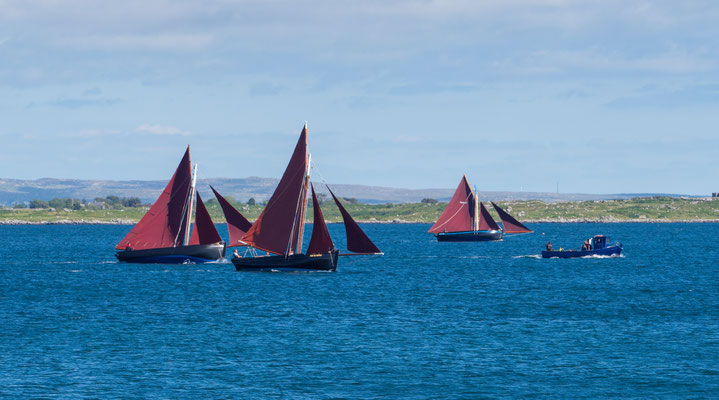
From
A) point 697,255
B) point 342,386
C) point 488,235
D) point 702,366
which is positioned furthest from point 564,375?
point 488,235

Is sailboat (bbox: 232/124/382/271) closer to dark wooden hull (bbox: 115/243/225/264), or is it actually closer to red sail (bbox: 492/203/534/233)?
dark wooden hull (bbox: 115/243/225/264)

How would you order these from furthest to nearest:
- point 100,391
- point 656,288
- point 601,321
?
point 656,288 < point 601,321 < point 100,391

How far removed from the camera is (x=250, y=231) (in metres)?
91.9

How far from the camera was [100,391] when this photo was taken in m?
41.8

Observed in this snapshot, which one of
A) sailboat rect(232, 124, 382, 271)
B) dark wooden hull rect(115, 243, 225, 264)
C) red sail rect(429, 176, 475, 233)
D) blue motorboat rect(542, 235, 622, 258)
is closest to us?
sailboat rect(232, 124, 382, 271)

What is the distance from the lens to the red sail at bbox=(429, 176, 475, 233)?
608 feet

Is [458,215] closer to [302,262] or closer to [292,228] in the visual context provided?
[302,262]

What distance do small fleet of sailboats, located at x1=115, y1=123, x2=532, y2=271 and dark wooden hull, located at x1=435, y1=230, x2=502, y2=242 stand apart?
8223 centimetres

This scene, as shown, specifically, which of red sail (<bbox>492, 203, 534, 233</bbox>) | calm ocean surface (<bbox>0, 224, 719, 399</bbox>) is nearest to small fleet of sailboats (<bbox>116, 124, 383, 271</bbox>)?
calm ocean surface (<bbox>0, 224, 719, 399</bbox>)

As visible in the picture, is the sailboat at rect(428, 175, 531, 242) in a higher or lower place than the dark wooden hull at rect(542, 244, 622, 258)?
higher

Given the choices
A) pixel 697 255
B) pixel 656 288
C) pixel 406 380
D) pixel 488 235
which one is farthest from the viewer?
pixel 488 235

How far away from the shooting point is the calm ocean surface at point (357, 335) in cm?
4338

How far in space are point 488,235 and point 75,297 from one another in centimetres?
12638

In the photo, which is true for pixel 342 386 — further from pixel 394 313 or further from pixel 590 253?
pixel 590 253
